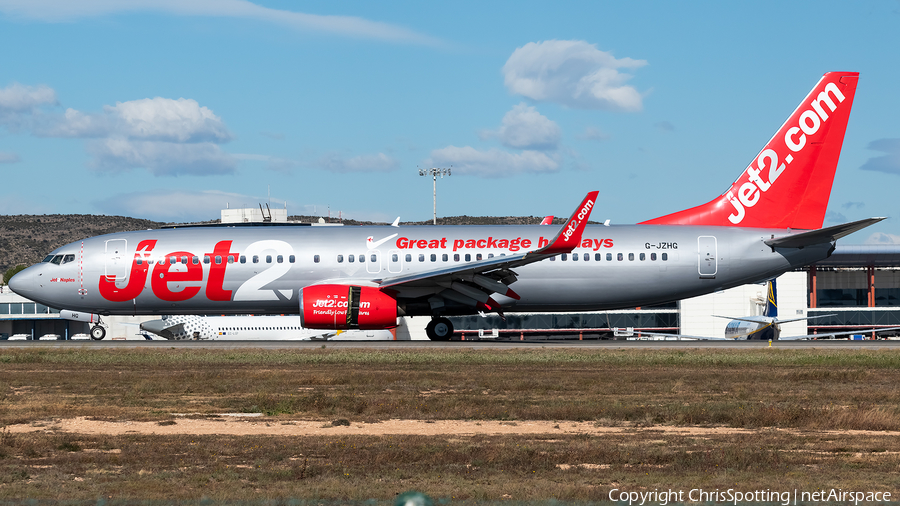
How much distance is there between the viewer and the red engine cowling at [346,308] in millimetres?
27969

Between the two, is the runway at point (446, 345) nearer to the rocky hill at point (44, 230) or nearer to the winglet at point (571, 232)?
the winglet at point (571, 232)

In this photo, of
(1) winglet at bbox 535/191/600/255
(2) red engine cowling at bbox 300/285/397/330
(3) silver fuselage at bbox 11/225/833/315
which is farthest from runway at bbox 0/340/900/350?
(1) winglet at bbox 535/191/600/255

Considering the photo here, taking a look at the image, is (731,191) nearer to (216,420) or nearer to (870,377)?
(870,377)

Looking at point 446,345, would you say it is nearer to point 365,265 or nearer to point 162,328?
point 365,265

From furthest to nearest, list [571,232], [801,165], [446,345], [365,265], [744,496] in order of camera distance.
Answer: [801,165] → [365,265] → [446,345] → [571,232] → [744,496]

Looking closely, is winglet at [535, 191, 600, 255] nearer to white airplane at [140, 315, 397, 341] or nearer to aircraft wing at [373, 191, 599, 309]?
aircraft wing at [373, 191, 599, 309]

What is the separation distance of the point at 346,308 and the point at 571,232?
7.48 m

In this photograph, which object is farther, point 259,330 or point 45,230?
point 45,230

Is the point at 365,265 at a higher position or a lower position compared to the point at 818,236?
lower

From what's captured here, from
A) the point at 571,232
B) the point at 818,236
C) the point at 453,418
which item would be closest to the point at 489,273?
the point at 571,232

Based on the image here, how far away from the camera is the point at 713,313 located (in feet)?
237

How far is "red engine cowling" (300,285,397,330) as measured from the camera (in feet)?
91.8

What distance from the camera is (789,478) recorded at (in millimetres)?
→ 9773

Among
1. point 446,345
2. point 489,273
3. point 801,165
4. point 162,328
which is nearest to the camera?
point 446,345
